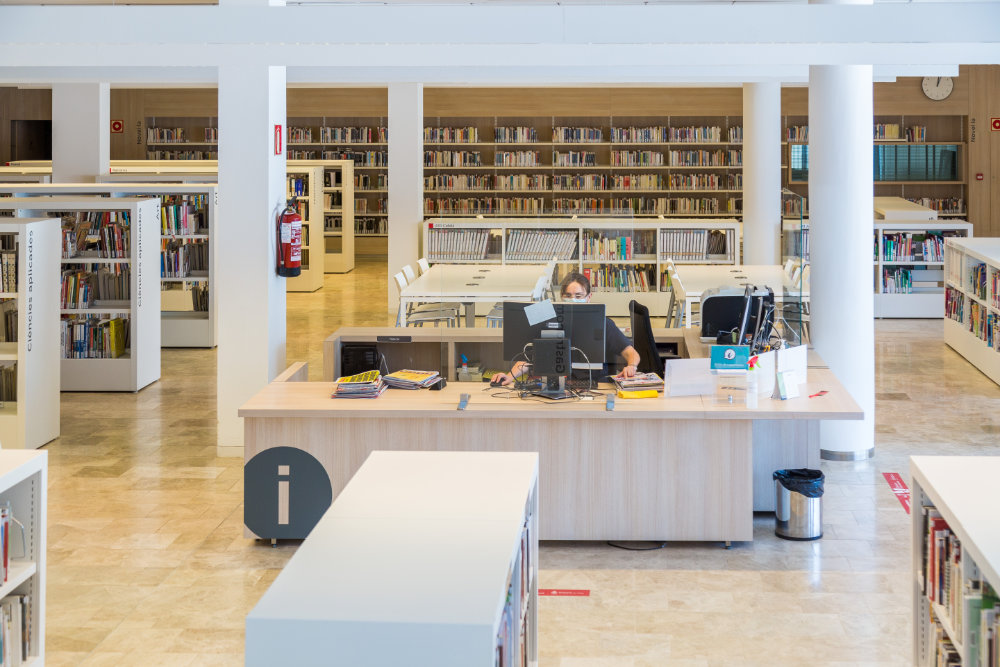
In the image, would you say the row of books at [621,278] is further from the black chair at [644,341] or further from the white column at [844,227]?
the white column at [844,227]

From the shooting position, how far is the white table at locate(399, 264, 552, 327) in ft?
30.2

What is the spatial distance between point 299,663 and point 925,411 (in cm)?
732

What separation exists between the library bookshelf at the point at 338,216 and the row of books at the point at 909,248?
8.33 metres

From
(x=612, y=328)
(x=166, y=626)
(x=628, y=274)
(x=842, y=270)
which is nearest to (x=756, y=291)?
(x=842, y=270)

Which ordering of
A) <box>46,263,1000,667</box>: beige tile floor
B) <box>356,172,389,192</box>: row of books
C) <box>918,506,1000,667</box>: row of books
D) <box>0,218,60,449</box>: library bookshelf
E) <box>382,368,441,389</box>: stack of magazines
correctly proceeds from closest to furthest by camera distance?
<box>918,506,1000,667</box>: row of books
<box>46,263,1000,667</box>: beige tile floor
<box>382,368,441,389</box>: stack of magazines
<box>0,218,60,449</box>: library bookshelf
<box>356,172,389,192</box>: row of books

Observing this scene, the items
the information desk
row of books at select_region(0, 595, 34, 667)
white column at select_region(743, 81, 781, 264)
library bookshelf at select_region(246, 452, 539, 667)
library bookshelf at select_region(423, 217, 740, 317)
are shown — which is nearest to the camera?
library bookshelf at select_region(246, 452, 539, 667)

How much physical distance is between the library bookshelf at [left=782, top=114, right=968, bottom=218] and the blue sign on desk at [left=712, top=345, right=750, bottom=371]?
12216mm

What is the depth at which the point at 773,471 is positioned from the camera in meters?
6.45

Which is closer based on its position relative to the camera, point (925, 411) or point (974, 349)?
point (925, 411)

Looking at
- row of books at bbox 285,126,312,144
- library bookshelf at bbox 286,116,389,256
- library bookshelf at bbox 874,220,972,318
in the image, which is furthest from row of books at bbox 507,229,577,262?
row of books at bbox 285,126,312,144

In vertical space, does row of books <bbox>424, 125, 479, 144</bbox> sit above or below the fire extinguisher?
above

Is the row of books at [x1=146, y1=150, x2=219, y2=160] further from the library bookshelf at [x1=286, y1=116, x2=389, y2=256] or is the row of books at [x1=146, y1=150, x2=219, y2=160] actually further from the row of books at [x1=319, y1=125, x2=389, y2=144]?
the row of books at [x1=319, y1=125, x2=389, y2=144]

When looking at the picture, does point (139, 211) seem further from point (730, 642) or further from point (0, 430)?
point (730, 642)

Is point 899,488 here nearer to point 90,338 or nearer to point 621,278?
point 621,278
